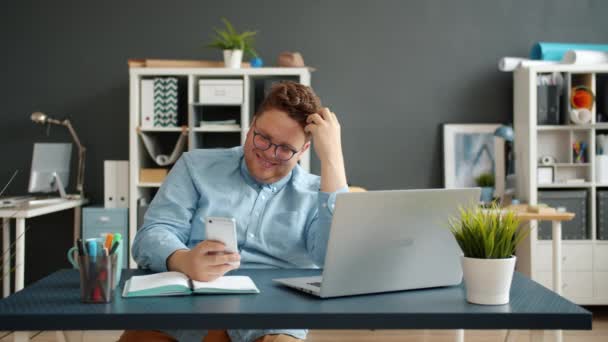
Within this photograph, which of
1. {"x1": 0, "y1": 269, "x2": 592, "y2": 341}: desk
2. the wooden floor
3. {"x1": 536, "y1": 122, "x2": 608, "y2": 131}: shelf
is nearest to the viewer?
{"x1": 0, "y1": 269, "x2": 592, "y2": 341}: desk

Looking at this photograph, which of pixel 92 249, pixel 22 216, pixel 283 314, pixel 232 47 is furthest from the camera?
pixel 232 47

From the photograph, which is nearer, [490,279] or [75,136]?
[490,279]

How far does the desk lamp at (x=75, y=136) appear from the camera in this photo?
14.3 feet

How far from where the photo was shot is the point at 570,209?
412 cm

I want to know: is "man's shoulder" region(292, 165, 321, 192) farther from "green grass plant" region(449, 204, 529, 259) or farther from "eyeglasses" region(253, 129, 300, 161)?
"green grass plant" region(449, 204, 529, 259)

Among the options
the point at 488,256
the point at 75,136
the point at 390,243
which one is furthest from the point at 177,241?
the point at 75,136

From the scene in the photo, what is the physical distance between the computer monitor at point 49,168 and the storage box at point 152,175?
55cm

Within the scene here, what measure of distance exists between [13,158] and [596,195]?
387 centimetres

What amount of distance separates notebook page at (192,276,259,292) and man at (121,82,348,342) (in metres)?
0.24

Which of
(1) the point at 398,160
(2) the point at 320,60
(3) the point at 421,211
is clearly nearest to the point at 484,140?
(1) the point at 398,160

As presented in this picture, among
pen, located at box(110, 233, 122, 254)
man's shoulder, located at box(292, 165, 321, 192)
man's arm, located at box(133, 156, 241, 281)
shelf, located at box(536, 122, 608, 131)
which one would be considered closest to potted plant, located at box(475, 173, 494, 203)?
shelf, located at box(536, 122, 608, 131)

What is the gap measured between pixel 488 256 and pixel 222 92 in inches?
118

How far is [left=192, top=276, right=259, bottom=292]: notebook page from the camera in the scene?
1487 mm

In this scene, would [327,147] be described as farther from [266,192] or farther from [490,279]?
[490,279]
